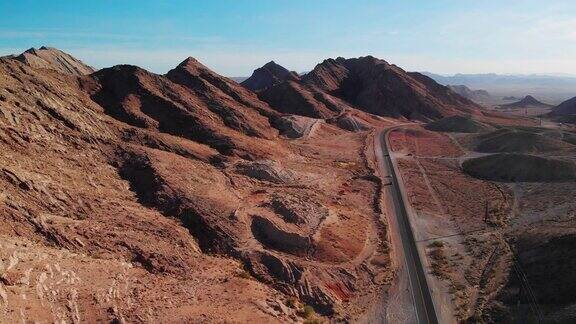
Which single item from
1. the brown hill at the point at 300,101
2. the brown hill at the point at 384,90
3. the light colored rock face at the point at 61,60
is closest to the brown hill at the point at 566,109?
the brown hill at the point at 384,90

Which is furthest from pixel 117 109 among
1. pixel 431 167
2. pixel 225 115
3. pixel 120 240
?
pixel 431 167

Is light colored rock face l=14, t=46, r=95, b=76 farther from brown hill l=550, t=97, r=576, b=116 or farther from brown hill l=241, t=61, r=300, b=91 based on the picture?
brown hill l=550, t=97, r=576, b=116

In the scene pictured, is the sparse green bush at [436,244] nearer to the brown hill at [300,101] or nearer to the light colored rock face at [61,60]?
the brown hill at [300,101]

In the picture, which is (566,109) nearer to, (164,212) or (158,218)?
(164,212)

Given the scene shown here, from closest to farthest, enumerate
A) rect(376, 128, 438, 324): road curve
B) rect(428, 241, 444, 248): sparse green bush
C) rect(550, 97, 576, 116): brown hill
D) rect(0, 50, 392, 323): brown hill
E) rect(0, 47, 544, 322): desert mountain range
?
rect(0, 50, 392, 323): brown hill, rect(0, 47, 544, 322): desert mountain range, rect(376, 128, 438, 324): road curve, rect(428, 241, 444, 248): sparse green bush, rect(550, 97, 576, 116): brown hill

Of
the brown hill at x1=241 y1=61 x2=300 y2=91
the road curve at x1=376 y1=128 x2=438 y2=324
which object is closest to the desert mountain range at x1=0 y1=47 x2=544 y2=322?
the road curve at x1=376 y1=128 x2=438 y2=324

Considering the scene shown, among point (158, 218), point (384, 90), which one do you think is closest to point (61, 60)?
point (384, 90)

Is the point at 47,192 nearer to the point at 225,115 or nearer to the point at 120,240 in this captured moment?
the point at 120,240

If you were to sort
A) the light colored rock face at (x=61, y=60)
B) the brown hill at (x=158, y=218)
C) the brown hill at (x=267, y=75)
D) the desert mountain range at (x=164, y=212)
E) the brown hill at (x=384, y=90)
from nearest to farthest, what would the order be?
the brown hill at (x=158, y=218) < the desert mountain range at (x=164, y=212) < the light colored rock face at (x=61, y=60) < the brown hill at (x=384, y=90) < the brown hill at (x=267, y=75)

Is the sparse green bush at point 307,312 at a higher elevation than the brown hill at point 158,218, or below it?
below
